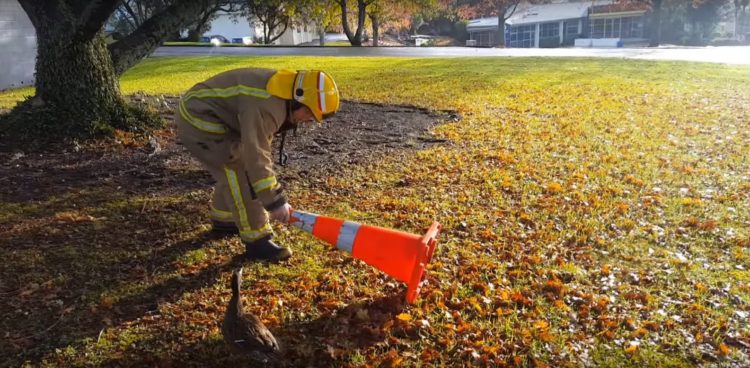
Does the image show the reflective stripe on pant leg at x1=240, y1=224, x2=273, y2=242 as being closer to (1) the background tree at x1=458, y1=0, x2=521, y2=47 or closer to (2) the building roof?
(1) the background tree at x1=458, y1=0, x2=521, y2=47

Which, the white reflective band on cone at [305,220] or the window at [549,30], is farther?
the window at [549,30]

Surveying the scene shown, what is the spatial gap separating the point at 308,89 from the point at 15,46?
594 inches

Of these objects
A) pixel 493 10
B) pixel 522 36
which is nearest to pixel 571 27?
pixel 522 36

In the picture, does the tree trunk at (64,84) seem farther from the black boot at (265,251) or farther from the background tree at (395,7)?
the background tree at (395,7)

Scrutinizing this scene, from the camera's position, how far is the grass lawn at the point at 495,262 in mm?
3139

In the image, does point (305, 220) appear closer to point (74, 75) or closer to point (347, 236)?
point (347, 236)

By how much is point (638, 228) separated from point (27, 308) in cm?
479

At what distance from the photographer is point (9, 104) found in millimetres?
11016

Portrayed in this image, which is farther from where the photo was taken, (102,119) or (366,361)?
(102,119)

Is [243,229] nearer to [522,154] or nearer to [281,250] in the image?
[281,250]

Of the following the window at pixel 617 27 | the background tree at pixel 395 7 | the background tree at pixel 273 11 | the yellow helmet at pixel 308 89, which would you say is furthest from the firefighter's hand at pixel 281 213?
the window at pixel 617 27

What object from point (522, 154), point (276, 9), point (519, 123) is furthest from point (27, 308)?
point (276, 9)

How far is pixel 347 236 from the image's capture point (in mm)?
3684

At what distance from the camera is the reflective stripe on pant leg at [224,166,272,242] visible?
390 cm
